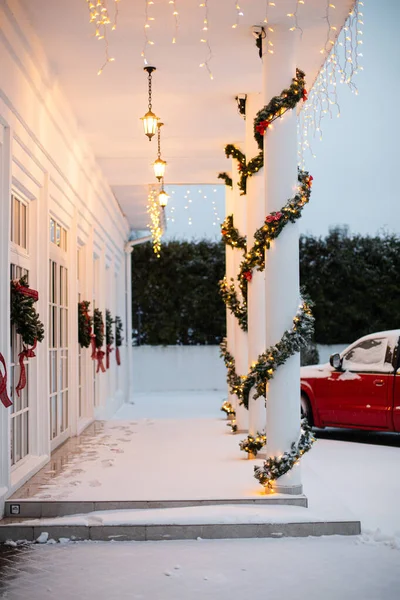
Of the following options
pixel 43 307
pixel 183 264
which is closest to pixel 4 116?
pixel 43 307

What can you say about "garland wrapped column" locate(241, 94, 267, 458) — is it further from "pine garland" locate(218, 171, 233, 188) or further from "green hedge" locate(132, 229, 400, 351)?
"green hedge" locate(132, 229, 400, 351)

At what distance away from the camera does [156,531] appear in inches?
231

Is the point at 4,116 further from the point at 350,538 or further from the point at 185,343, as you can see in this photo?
the point at 185,343

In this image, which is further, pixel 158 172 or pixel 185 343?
pixel 185 343

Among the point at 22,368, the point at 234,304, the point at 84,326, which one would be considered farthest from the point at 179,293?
the point at 22,368

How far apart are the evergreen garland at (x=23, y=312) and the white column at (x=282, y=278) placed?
1923 mm

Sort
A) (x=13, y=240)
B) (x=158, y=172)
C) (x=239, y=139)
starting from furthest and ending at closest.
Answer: (x=239, y=139), (x=158, y=172), (x=13, y=240)

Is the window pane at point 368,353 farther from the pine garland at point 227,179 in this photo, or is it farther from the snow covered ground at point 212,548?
the pine garland at point 227,179

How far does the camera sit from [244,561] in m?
5.30

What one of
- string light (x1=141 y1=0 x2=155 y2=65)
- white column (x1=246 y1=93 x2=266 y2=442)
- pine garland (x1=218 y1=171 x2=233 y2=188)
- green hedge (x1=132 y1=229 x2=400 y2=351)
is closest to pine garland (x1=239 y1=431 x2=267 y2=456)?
white column (x1=246 y1=93 x2=266 y2=442)

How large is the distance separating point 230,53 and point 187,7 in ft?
3.91

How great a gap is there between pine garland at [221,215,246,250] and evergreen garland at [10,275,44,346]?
384 cm

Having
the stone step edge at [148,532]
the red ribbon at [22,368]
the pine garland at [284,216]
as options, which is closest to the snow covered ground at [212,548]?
the stone step edge at [148,532]

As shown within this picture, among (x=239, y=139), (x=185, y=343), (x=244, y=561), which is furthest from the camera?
(x=185, y=343)
